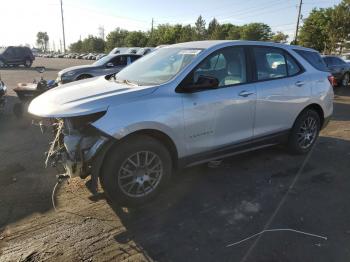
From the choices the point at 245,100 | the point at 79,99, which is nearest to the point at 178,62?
the point at 245,100

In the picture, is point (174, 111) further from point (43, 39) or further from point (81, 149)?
point (43, 39)

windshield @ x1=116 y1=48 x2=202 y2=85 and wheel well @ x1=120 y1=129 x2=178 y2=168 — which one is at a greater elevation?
windshield @ x1=116 y1=48 x2=202 y2=85

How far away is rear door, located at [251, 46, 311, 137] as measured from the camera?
4934 mm

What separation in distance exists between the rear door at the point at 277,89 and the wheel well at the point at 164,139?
4.62ft

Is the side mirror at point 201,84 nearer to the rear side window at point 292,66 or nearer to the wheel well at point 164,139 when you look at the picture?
the wheel well at point 164,139

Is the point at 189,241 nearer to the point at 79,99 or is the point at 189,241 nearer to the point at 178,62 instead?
the point at 79,99

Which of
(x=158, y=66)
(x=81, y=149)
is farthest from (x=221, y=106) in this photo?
(x=81, y=149)

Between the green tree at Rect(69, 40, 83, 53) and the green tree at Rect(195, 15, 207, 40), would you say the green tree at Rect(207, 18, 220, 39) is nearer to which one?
the green tree at Rect(195, 15, 207, 40)

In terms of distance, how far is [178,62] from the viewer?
14.7 ft

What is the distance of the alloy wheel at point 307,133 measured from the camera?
5.75 metres

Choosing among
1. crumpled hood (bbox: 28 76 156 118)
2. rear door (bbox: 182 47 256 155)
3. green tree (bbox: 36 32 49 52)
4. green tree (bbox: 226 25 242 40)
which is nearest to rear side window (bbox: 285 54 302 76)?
rear door (bbox: 182 47 256 155)

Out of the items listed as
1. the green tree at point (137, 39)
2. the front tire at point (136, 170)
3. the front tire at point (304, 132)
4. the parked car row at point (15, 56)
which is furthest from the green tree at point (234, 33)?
the front tire at point (136, 170)

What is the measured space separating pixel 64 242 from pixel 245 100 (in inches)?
111

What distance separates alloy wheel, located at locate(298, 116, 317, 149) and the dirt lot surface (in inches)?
13.5
